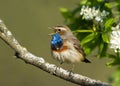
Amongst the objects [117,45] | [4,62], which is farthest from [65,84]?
[117,45]

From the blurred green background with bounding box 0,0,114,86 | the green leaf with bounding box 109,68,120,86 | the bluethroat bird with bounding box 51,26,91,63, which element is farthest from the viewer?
the blurred green background with bounding box 0,0,114,86

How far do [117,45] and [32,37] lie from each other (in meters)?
11.1

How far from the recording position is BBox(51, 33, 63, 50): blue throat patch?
23.7 feet

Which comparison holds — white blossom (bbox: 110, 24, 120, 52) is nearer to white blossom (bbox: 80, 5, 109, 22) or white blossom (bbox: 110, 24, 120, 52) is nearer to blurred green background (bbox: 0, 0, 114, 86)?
white blossom (bbox: 80, 5, 109, 22)

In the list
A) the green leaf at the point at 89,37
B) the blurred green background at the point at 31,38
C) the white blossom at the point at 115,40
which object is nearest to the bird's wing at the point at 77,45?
the green leaf at the point at 89,37

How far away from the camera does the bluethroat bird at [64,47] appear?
7.22 metres

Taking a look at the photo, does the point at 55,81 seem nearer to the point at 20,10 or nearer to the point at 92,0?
the point at 20,10

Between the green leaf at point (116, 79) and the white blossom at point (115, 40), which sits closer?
the green leaf at point (116, 79)

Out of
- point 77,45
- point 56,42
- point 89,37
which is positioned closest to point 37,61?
point 89,37

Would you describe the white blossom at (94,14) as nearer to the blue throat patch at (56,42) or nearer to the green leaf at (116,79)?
the green leaf at (116,79)

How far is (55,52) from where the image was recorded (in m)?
7.18

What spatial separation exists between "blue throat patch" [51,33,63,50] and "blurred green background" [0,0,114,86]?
7635mm

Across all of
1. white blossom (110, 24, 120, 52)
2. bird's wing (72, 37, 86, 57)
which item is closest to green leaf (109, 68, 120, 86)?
white blossom (110, 24, 120, 52)

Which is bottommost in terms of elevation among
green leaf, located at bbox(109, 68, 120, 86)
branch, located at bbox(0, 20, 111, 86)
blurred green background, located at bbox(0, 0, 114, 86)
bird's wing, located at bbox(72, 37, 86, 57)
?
green leaf, located at bbox(109, 68, 120, 86)
